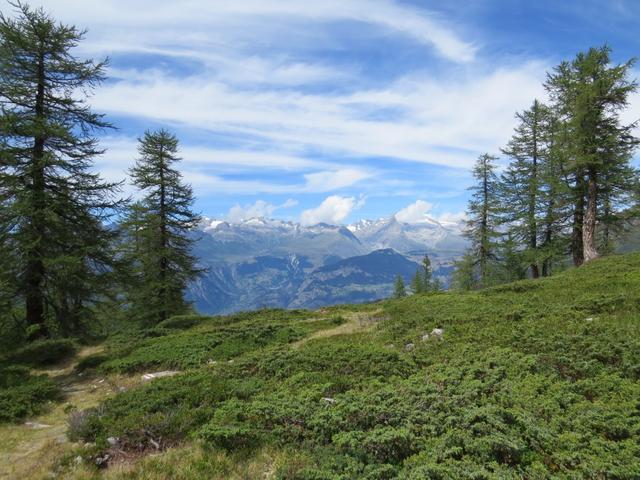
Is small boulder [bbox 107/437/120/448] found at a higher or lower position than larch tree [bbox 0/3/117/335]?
lower

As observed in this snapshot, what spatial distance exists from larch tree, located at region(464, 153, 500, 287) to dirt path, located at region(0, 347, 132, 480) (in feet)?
108

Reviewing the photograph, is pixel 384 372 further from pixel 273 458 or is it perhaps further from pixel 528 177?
pixel 528 177

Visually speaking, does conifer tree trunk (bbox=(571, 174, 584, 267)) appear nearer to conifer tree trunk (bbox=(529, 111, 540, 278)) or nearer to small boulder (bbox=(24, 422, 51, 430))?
conifer tree trunk (bbox=(529, 111, 540, 278))

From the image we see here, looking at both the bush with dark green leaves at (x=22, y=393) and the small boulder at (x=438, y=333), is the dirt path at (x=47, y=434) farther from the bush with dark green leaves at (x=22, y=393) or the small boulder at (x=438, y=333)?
the small boulder at (x=438, y=333)

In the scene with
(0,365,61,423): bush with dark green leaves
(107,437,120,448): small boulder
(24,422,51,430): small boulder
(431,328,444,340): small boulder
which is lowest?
(24,422,51,430): small boulder

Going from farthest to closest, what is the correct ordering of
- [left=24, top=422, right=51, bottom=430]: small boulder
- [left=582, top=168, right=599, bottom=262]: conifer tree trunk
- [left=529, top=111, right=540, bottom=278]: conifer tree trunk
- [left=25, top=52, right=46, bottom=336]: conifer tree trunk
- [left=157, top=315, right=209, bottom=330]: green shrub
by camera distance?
[left=529, top=111, right=540, bottom=278]: conifer tree trunk → [left=582, top=168, right=599, bottom=262]: conifer tree trunk → [left=157, top=315, right=209, bottom=330]: green shrub → [left=25, top=52, right=46, bottom=336]: conifer tree trunk → [left=24, top=422, right=51, bottom=430]: small boulder

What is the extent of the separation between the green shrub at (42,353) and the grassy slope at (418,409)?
821 cm

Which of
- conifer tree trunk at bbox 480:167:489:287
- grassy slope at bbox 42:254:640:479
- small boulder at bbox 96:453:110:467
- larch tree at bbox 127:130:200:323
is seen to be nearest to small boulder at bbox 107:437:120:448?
grassy slope at bbox 42:254:640:479

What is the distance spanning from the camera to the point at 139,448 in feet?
22.4

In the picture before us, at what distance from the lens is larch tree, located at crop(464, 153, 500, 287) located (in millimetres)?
35562

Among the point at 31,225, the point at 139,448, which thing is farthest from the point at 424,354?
the point at 31,225

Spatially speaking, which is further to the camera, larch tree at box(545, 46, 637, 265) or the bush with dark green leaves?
larch tree at box(545, 46, 637, 265)

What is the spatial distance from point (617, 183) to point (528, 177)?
29.0ft

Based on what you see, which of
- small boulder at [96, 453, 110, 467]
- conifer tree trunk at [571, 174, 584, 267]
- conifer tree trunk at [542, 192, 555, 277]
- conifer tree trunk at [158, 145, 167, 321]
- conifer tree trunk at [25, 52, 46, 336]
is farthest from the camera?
conifer tree trunk at [542, 192, 555, 277]
